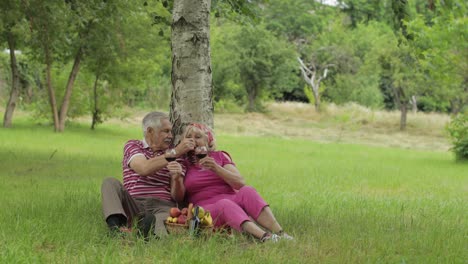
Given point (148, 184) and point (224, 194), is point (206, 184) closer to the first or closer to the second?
point (224, 194)

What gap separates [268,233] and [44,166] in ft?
29.9

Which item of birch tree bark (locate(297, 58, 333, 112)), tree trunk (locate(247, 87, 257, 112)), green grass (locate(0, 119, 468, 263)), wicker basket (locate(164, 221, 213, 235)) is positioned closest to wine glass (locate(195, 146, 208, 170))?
wicker basket (locate(164, 221, 213, 235))

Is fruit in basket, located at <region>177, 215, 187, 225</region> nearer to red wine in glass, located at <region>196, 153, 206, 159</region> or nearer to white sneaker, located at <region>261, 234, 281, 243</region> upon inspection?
red wine in glass, located at <region>196, 153, 206, 159</region>

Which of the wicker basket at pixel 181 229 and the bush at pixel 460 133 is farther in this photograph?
the bush at pixel 460 133

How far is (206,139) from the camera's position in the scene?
20.8 feet

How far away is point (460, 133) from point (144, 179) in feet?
52.8

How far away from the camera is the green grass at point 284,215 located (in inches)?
211

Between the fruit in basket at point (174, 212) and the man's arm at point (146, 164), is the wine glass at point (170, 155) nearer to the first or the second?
the man's arm at point (146, 164)

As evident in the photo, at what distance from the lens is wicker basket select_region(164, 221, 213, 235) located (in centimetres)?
580

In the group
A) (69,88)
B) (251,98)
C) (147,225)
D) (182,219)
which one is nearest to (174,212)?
(182,219)

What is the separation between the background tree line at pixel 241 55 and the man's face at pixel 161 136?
8.04 ft

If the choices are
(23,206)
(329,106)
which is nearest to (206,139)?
(23,206)

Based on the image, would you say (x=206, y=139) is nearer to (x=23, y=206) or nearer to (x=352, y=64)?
(x=23, y=206)

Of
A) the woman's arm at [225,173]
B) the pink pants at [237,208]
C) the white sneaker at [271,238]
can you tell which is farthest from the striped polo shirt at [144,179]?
the white sneaker at [271,238]
